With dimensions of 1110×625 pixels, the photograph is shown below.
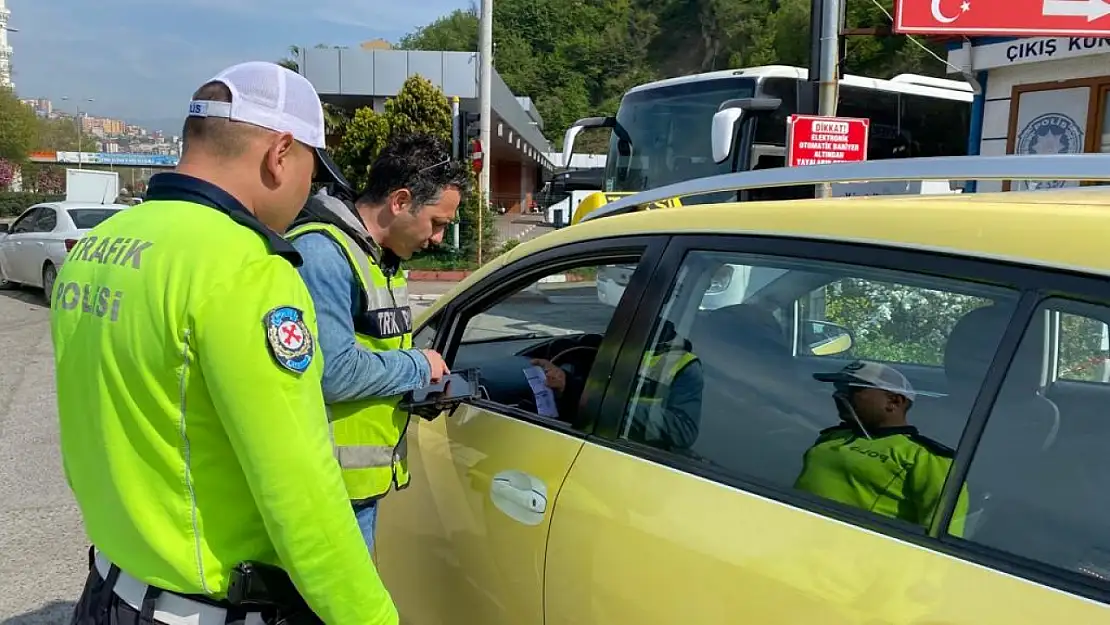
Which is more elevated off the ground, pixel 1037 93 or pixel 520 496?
pixel 1037 93

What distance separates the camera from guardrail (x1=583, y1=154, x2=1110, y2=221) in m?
1.38

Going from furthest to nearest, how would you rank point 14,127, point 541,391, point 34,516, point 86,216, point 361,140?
point 14,127, point 361,140, point 86,216, point 34,516, point 541,391

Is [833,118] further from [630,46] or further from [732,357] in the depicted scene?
[630,46]

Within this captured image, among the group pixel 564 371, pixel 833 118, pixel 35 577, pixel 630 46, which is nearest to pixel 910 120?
pixel 833 118

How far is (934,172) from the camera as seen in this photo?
5.03 ft

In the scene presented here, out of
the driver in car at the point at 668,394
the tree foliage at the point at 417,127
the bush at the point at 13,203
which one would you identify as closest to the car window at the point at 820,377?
the driver in car at the point at 668,394

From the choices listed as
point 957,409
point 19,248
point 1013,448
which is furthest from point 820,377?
point 19,248

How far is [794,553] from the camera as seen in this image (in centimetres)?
137

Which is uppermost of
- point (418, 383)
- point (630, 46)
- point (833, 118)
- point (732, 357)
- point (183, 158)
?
point (630, 46)

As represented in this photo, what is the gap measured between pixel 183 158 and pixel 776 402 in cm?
123

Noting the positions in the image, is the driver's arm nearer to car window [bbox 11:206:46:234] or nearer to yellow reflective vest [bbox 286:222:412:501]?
yellow reflective vest [bbox 286:222:412:501]

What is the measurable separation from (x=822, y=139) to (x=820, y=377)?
209 inches

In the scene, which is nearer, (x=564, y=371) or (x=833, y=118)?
(x=564, y=371)

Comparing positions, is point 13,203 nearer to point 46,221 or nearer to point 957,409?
point 46,221
